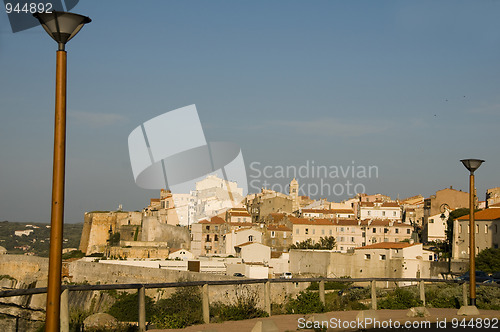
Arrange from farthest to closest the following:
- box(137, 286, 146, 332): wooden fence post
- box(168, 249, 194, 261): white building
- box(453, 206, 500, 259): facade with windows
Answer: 1. box(168, 249, 194, 261): white building
2. box(453, 206, 500, 259): facade with windows
3. box(137, 286, 146, 332): wooden fence post

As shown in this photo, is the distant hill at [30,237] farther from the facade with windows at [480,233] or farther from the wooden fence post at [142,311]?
the wooden fence post at [142,311]

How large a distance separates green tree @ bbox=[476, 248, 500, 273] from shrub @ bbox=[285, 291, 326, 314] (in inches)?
1540

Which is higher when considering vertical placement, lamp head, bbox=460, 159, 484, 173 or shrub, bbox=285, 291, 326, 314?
lamp head, bbox=460, 159, 484, 173

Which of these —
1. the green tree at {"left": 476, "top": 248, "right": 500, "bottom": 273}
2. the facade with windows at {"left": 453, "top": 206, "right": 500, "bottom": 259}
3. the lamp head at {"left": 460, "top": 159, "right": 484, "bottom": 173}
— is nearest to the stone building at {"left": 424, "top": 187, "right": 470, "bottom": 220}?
the facade with windows at {"left": 453, "top": 206, "right": 500, "bottom": 259}

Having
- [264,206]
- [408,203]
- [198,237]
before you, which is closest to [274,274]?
[198,237]

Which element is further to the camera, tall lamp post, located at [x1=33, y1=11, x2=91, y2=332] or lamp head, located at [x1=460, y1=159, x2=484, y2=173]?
lamp head, located at [x1=460, y1=159, x2=484, y2=173]

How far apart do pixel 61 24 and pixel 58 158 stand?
56.3 inches

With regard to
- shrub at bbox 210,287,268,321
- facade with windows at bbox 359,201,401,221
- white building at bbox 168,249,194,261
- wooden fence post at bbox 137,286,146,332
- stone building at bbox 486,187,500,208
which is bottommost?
white building at bbox 168,249,194,261

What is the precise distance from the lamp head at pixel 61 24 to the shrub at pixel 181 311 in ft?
15.2

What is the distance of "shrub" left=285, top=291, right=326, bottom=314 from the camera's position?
12221 mm

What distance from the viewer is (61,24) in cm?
689

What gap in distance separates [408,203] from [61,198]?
3984 inches

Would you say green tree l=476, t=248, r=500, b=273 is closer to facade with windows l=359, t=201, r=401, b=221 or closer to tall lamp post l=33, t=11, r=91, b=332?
facade with windows l=359, t=201, r=401, b=221

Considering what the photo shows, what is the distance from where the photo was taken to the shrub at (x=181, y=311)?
32.0ft
